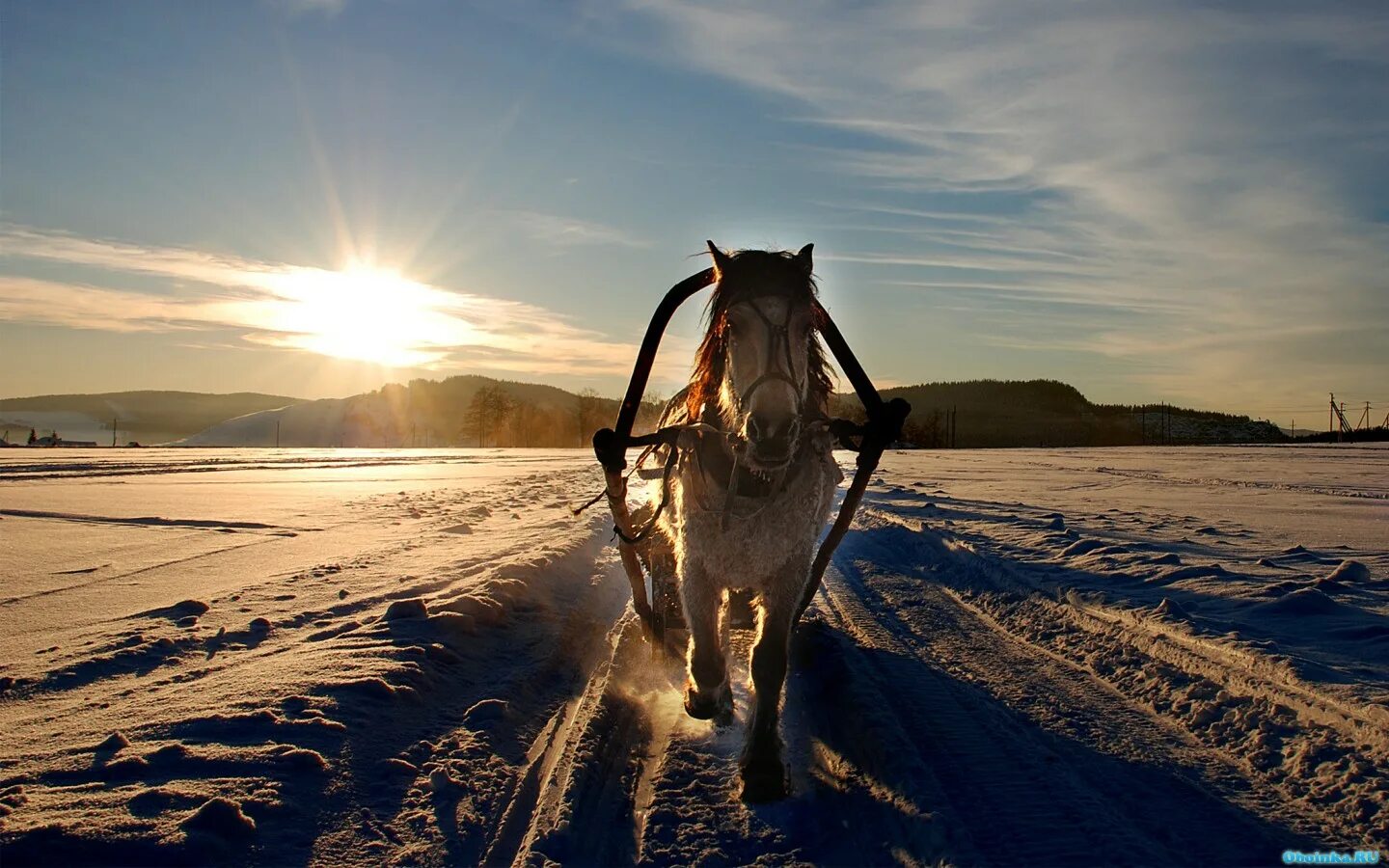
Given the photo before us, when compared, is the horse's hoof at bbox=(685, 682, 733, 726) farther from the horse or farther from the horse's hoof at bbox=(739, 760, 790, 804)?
the horse's hoof at bbox=(739, 760, 790, 804)

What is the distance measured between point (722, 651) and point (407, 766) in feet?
6.00

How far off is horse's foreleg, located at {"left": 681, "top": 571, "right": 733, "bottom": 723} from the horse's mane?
1071mm

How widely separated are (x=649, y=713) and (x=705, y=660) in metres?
0.57

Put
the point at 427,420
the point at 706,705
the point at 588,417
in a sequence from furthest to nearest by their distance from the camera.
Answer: the point at 427,420, the point at 588,417, the point at 706,705

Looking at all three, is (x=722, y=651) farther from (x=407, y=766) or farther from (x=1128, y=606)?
(x=1128, y=606)

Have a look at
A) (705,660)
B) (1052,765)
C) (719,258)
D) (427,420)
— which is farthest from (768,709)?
(427,420)

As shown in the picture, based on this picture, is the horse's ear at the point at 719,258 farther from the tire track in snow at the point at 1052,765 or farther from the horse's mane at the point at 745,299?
the tire track in snow at the point at 1052,765

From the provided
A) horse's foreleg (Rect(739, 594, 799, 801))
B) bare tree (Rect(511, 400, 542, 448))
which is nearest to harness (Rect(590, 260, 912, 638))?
horse's foreleg (Rect(739, 594, 799, 801))

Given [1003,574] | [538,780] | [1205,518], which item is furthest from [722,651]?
[1205,518]

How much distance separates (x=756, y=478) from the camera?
4441mm

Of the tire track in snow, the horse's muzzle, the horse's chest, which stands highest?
the horse's muzzle

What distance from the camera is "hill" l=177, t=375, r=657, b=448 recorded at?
108500 millimetres

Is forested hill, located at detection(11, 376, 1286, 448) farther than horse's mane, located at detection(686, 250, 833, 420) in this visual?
Yes

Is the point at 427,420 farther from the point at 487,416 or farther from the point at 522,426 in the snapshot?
the point at 487,416
